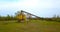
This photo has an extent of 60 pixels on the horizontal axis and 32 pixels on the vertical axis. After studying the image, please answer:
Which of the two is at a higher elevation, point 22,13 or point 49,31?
point 22,13

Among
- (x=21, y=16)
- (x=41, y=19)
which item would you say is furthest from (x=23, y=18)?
(x=41, y=19)

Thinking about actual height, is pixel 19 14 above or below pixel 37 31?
above

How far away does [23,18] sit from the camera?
605 inches

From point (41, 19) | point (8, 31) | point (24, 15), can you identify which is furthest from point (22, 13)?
point (8, 31)

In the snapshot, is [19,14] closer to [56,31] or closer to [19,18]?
[19,18]

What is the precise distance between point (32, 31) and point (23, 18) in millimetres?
5755

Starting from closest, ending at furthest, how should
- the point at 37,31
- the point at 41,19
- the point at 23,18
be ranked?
1. the point at 37,31
2. the point at 23,18
3. the point at 41,19

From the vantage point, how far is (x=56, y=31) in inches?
388

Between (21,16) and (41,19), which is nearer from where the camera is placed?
(21,16)

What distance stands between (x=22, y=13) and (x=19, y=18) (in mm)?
588

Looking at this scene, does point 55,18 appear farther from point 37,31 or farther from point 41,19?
point 37,31

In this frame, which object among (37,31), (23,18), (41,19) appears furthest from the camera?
Result: (41,19)

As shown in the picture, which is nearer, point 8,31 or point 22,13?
point 8,31

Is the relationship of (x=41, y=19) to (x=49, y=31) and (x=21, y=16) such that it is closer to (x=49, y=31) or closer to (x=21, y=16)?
(x=21, y=16)
